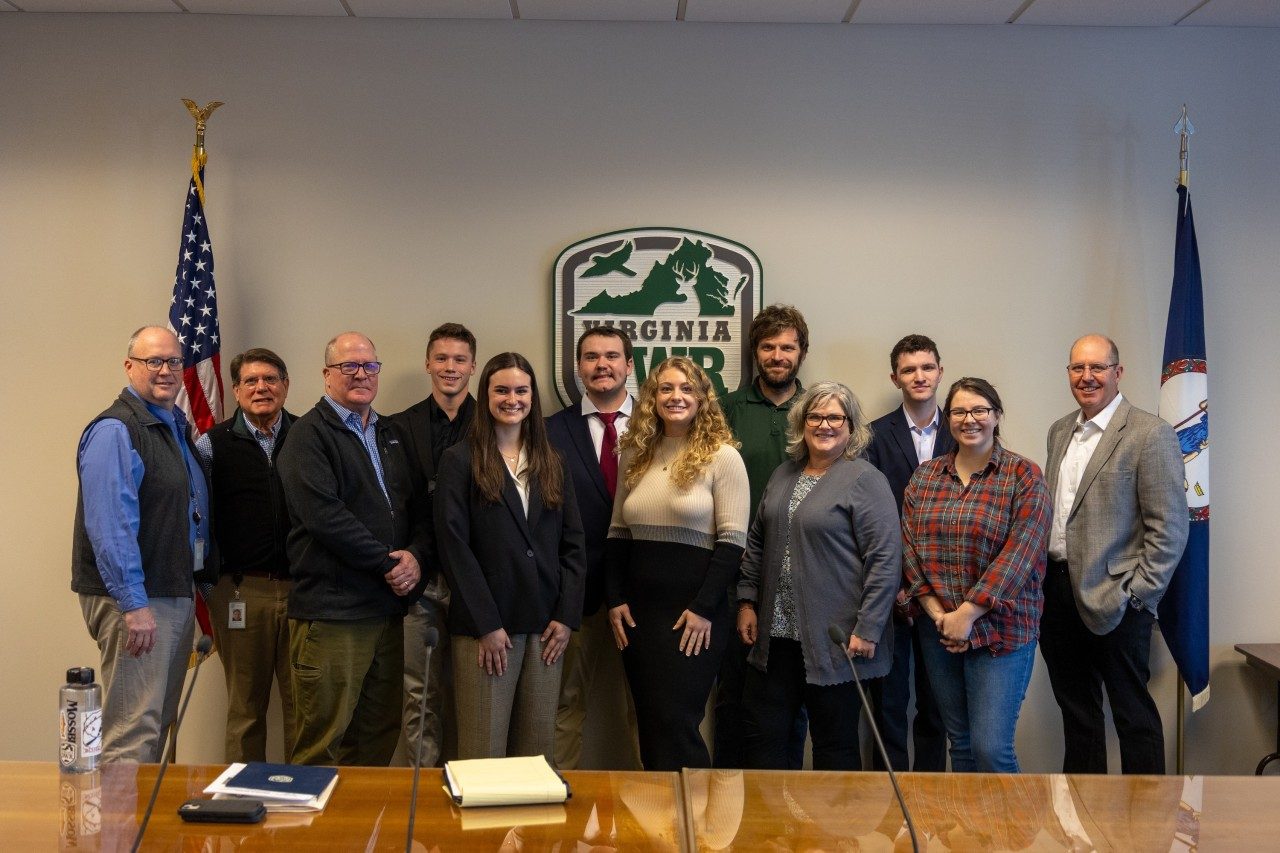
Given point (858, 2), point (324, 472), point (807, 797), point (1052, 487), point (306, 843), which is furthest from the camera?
point (858, 2)

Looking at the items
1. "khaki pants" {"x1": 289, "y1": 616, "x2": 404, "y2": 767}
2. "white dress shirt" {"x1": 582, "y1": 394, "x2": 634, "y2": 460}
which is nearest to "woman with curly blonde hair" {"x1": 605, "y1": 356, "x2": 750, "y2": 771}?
"white dress shirt" {"x1": 582, "y1": 394, "x2": 634, "y2": 460}

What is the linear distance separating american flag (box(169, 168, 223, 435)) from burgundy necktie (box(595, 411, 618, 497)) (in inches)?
57.3

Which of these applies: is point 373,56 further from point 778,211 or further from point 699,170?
point 778,211

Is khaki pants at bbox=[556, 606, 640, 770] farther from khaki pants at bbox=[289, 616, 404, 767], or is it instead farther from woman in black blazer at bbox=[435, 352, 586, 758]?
khaki pants at bbox=[289, 616, 404, 767]

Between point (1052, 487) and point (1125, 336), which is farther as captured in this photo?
point (1125, 336)

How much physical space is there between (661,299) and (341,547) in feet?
5.26

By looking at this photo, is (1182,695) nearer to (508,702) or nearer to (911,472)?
(911,472)

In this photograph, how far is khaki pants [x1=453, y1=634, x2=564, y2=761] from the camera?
322cm

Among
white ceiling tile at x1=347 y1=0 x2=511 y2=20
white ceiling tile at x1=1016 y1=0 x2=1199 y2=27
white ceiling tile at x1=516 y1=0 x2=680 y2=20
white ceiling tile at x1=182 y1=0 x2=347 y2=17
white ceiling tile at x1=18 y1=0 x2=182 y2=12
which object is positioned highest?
white ceiling tile at x1=18 y1=0 x2=182 y2=12

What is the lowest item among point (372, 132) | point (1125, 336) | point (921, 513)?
point (921, 513)

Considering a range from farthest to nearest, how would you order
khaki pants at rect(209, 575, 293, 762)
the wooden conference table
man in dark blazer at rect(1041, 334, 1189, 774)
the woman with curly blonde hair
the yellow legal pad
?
khaki pants at rect(209, 575, 293, 762)
man in dark blazer at rect(1041, 334, 1189, 774)
the woman with curly blonde hair
the yellow legal pad
the wooden conference table

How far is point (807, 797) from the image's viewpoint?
2066 mm

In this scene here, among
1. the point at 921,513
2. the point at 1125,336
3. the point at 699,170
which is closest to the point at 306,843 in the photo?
the point at 921,513

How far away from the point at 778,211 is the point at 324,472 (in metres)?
2.06
